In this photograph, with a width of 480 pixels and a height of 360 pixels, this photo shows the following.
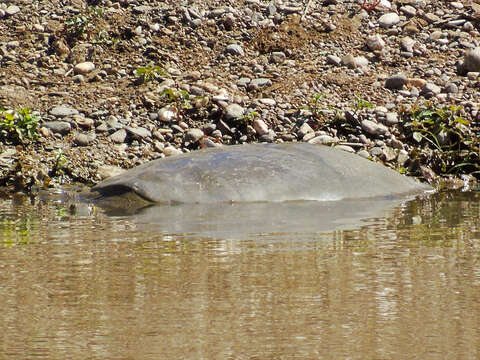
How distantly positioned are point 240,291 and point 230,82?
5.57 meters

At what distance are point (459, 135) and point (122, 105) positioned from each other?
2948 millimetres

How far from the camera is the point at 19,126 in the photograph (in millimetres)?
6758

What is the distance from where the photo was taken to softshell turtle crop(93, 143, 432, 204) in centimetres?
529

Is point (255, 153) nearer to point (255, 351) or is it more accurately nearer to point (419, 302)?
point (419, 302)

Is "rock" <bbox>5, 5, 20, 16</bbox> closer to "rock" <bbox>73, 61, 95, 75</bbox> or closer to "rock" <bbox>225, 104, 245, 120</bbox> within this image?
"rock" <bbox>73, 61, 95, 75</bbox>

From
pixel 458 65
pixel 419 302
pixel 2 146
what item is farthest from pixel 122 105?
pixel 419 302

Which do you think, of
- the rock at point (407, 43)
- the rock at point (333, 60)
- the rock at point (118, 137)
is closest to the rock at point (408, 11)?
the rock at point (407, 43)

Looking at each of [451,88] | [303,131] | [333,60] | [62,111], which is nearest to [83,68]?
[62,111]

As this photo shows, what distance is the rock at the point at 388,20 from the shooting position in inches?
363

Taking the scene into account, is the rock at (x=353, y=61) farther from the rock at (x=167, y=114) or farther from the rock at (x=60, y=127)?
the rock at (x=60, y=127)

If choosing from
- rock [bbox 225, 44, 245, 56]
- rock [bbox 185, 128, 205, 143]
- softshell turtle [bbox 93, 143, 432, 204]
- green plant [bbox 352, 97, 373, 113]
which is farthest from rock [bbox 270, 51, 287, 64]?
softshell turtle [bbox 93, 143, 432, 204]

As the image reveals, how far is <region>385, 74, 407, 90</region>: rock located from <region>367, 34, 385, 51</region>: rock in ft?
2.41

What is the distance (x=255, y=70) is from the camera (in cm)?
819

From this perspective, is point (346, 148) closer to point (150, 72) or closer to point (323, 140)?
point (323, 140)
